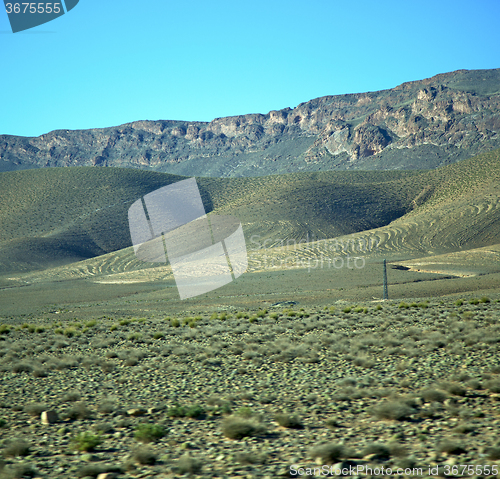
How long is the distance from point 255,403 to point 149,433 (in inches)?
88.9

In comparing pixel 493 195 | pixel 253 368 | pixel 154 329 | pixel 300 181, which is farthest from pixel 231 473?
pixel 300 181

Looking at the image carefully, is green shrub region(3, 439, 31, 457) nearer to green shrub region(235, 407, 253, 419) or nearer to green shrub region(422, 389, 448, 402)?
green shrub region(235, 407, 253, 419)

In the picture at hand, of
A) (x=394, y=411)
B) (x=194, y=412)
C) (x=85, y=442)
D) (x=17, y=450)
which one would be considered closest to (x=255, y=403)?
(x=194, y=412)

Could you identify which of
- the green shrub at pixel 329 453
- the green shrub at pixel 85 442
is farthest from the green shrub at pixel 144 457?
the green shrub at pixel 329 453

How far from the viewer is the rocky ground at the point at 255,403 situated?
5.40m

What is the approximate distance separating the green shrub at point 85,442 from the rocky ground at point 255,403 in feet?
0.06

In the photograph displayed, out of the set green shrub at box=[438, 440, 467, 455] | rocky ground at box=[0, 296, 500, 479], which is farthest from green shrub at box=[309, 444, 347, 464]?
green shrub at box=[438, 440, 467, 455]

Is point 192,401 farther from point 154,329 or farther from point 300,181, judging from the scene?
point 300,181

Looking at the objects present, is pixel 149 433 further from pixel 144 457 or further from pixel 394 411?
pixel 394 411

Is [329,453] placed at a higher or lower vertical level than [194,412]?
higher

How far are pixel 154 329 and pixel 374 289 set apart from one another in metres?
20.9

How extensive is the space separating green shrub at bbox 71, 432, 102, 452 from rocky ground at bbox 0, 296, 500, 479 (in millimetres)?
19

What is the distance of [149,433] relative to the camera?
643cm

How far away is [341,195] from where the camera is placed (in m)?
90.0
